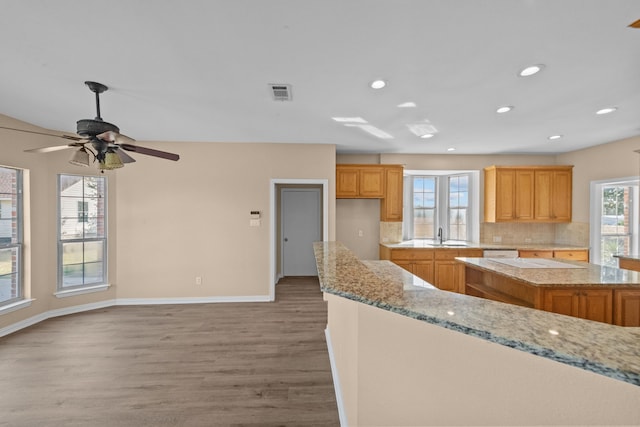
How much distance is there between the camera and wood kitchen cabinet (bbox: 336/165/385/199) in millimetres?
4867

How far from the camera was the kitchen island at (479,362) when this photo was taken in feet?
2.14

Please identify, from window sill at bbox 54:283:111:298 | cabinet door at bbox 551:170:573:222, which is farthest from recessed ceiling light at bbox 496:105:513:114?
window sill at bbox 54:283:111:298

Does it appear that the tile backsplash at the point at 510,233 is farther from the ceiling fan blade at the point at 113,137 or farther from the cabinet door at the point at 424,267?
the ceiling fan blade at the point at 113,137

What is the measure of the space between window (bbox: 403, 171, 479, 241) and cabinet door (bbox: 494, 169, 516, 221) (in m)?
0.60

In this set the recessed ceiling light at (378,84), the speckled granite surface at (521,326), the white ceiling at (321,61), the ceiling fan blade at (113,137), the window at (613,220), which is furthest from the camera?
the window at (613,220)

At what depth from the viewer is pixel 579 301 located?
2.29 meters

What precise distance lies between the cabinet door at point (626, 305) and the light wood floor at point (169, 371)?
8.21 feet

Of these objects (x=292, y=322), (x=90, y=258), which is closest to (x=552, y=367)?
(x=292, y=322)

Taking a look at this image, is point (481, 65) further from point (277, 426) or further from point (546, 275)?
point (277, 426)

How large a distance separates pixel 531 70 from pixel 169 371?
4.03 m

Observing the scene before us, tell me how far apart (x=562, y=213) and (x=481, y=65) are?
14.2 ft

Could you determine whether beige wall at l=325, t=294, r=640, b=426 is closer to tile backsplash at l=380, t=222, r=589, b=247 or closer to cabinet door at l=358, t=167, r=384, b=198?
cabinet door at l=358, t=167, r=384, b=198

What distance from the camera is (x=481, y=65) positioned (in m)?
2.09

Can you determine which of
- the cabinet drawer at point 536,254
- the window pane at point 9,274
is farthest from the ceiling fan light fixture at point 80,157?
the cabinet drawer at point 536,254
